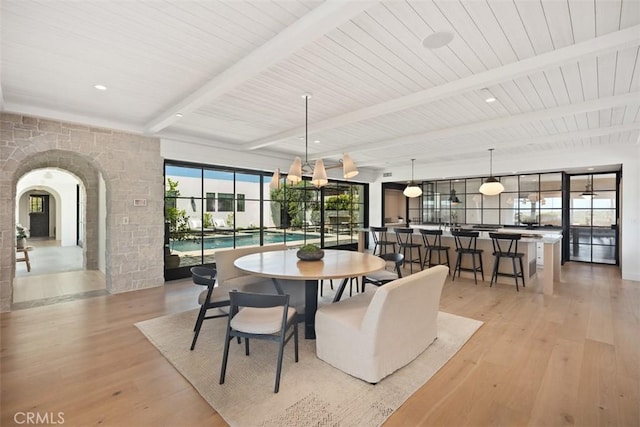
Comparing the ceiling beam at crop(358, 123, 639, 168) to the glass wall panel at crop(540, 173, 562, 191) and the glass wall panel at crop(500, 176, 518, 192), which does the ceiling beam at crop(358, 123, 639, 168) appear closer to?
the glass wall panel at crop(500, 176, 518, 192)

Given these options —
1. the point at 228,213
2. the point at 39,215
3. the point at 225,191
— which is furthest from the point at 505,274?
the point at 39,215

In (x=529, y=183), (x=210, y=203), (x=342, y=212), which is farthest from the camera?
(x=342, y=212)

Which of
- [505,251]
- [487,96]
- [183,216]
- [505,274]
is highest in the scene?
[487,96]

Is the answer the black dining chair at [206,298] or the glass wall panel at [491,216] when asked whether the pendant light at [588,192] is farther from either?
the black dining chair at [206,298]

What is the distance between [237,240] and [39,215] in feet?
45.0

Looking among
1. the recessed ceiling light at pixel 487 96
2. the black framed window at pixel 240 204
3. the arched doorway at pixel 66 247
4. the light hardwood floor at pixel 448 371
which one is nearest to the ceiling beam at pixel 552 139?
the recessed ceiling light at pixel 487 96

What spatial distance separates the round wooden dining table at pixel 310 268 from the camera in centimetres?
266

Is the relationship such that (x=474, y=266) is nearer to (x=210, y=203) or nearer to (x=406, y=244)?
(x=406, y=244)

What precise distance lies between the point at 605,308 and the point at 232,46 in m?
5.41

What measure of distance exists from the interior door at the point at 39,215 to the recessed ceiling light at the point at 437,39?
18.1 meters

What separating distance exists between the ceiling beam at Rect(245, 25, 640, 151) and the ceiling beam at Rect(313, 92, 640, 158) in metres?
1.54

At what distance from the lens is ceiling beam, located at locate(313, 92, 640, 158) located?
331cm

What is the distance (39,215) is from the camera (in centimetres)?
1401

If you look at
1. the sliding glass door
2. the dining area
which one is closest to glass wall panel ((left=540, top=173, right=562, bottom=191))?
the sliding glass door
